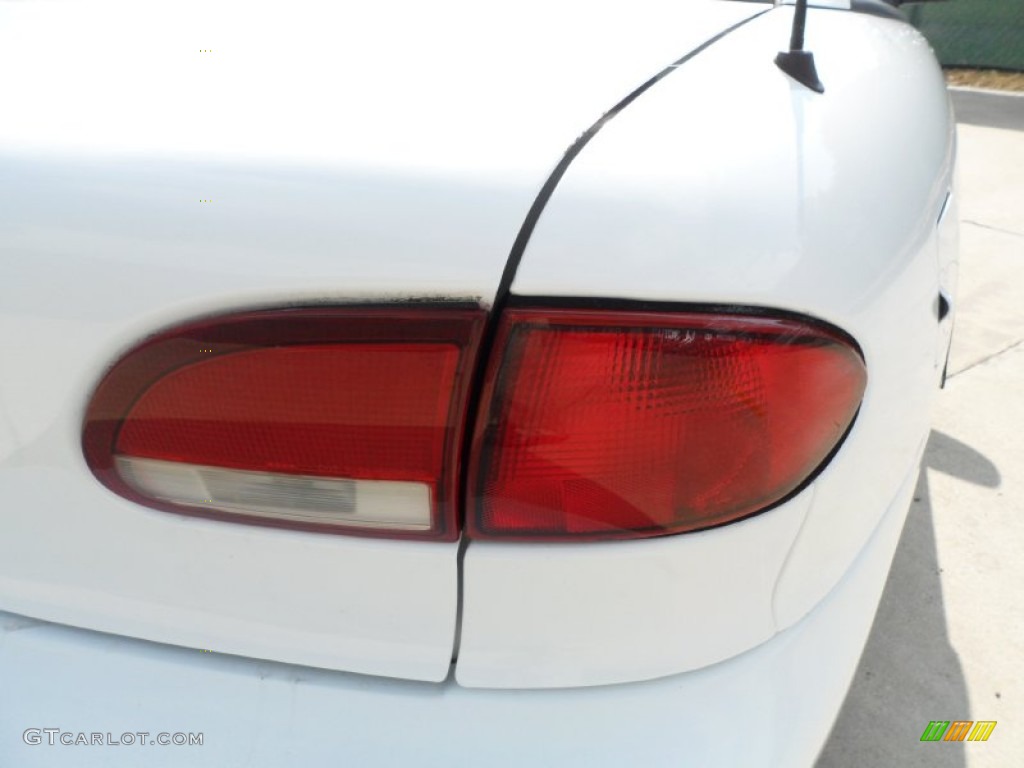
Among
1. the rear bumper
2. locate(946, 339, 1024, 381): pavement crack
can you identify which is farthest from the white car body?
locate(946, 339, 1024, 381): pavement crack

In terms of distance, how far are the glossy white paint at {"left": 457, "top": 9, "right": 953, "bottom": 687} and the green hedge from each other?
10.8 meters

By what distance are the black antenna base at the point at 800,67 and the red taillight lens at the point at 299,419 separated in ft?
1.93

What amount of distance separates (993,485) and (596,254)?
98.7 inches

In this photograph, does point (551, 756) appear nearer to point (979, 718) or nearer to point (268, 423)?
point (268, 423)

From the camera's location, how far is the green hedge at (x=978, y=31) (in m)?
10.5

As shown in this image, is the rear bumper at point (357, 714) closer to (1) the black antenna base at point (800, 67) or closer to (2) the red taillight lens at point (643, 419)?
(2) the red taillight lens at point (643, 419)

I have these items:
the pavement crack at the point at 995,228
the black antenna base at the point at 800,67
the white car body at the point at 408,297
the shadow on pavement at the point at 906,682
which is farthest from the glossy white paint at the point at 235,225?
the pavement crack at the point at 995,228

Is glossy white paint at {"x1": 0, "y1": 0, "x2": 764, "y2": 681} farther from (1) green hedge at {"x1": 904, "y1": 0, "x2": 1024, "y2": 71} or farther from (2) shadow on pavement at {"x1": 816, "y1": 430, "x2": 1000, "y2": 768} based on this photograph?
(1) green hedge at {"x1": 904, "y1": 0, "x2": 1024, "y2": 71}

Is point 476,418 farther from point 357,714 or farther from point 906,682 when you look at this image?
point 906,682

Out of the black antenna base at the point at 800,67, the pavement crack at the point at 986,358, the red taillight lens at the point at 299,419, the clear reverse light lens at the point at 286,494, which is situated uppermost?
the black antenna base at the point at 800,67

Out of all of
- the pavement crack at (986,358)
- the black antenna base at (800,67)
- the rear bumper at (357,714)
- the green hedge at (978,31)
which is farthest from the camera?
the green hedge at (978,31)

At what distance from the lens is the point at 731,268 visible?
871 mm

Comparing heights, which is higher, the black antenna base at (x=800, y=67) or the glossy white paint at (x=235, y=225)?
the black antenna base at (x=800, y=67)

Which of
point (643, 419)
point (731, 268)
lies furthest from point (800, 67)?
point (643, 419)
